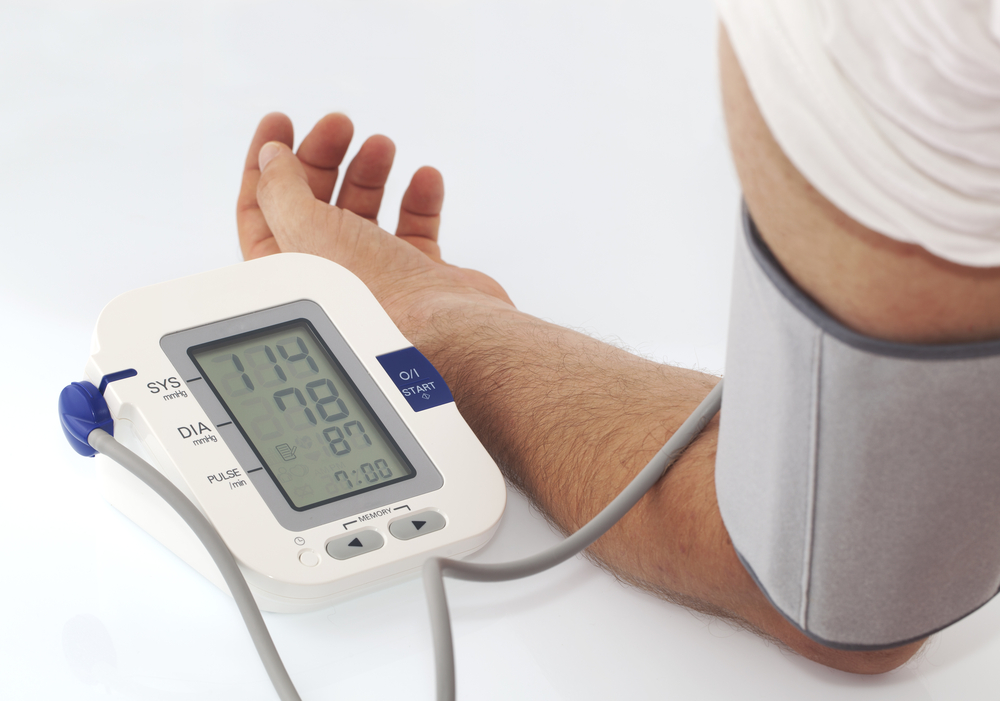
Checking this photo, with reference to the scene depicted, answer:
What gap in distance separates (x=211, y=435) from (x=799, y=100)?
1.73 ft

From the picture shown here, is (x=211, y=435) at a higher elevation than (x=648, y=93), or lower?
lower

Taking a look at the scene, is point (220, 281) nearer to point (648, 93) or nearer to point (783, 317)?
point (783, 317)

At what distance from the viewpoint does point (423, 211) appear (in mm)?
1487

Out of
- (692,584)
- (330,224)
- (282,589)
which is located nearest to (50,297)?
(330,224)

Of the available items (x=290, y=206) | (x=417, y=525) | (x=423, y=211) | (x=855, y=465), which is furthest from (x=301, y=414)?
(x=423, y=211)

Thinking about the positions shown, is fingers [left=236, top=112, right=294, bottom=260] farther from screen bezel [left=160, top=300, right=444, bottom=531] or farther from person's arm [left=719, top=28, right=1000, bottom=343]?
person's arm [left=719, top=28, right=1000, bottom=343]

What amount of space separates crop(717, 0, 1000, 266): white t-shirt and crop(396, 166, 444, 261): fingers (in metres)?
1.05

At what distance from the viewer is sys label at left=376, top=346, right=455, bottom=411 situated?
843mm

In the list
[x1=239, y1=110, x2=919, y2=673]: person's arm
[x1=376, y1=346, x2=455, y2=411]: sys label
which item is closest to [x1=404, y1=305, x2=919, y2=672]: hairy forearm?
[x1=239, y1=110, x2=919, y2=673]: person's arm

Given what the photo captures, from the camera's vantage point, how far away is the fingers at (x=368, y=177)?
1.44 metres

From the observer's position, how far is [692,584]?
0.75 metres

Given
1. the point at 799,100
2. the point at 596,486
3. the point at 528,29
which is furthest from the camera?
the point at 528,29

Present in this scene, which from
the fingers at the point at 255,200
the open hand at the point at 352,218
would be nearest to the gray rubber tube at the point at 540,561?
the open hand at the point at 352,218

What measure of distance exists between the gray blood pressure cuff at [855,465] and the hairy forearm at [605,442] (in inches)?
4.3
